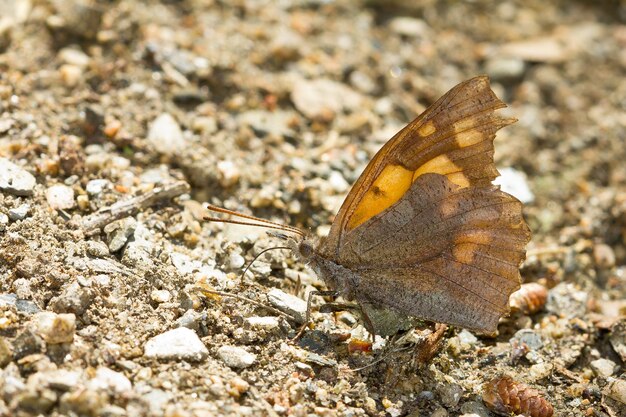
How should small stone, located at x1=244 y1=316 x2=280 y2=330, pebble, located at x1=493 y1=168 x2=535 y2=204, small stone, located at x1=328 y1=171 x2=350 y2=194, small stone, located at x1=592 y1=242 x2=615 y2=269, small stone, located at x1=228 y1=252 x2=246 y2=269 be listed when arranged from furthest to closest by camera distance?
pebble, located at x1=493 y1=168 x2=535 y2=204, small stone, located at x1=592 y1=242 x2=615 y2=269, small stone, located at x1=328 y1=171 x2=350 y2=194, small stone, located at x1=228 y1=252 x2=246 y2=269, small stone, located at x1=244 y1=316 x2=280 y2=330

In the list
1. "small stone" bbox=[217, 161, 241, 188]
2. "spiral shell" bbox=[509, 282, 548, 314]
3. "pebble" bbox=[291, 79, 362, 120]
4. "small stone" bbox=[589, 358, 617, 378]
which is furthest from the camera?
"pebble" bbox=[291, 79, 362, 120]

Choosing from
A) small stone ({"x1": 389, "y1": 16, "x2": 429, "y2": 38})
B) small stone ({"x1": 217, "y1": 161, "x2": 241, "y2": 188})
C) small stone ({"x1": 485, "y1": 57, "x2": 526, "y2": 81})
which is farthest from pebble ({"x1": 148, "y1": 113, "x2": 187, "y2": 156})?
small stone ({"x1": 485, "y1": 57, "x2": 526, "y2": 81})

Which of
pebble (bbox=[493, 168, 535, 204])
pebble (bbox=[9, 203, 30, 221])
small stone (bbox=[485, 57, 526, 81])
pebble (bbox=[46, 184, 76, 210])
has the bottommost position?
pebble (bbox=[9, 203, 30, 221])

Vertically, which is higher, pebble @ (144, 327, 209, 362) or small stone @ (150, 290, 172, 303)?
small stone @ (150, 290, 172, 303)

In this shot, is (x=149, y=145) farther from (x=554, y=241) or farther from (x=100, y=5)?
(x=554, y=241)

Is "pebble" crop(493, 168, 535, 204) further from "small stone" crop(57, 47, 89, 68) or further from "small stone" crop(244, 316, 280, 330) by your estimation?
"small stone" crop(57, 47, 89, 68)

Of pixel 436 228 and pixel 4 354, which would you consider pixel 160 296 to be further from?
pixel 436 228
